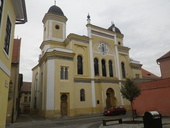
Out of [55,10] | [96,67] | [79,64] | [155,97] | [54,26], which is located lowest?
[155,97]

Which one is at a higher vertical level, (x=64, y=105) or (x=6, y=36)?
(x=6, y=36)

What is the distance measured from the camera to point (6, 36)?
22.0 ft

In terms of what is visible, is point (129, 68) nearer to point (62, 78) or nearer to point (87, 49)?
point (87, 49)

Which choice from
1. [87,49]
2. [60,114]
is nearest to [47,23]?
[87,49]

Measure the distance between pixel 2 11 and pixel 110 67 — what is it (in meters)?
27.5

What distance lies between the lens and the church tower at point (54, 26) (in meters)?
30.6

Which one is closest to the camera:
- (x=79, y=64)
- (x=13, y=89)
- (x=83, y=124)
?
(x=83, y=124)

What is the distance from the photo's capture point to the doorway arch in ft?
97.0

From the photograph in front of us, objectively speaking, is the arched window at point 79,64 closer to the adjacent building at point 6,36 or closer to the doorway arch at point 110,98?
the doorway arch at point 110,98

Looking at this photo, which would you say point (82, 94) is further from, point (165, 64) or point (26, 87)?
point (26, 87)

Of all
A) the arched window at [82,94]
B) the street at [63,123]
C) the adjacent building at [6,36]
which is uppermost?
the adjacent building at [6,36]

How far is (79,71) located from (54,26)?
10.3 metres

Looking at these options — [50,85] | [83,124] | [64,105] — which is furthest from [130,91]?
[50,85]

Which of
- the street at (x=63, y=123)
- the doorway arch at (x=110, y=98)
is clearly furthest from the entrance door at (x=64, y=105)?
the doorway arch at (x=110, y=98)
